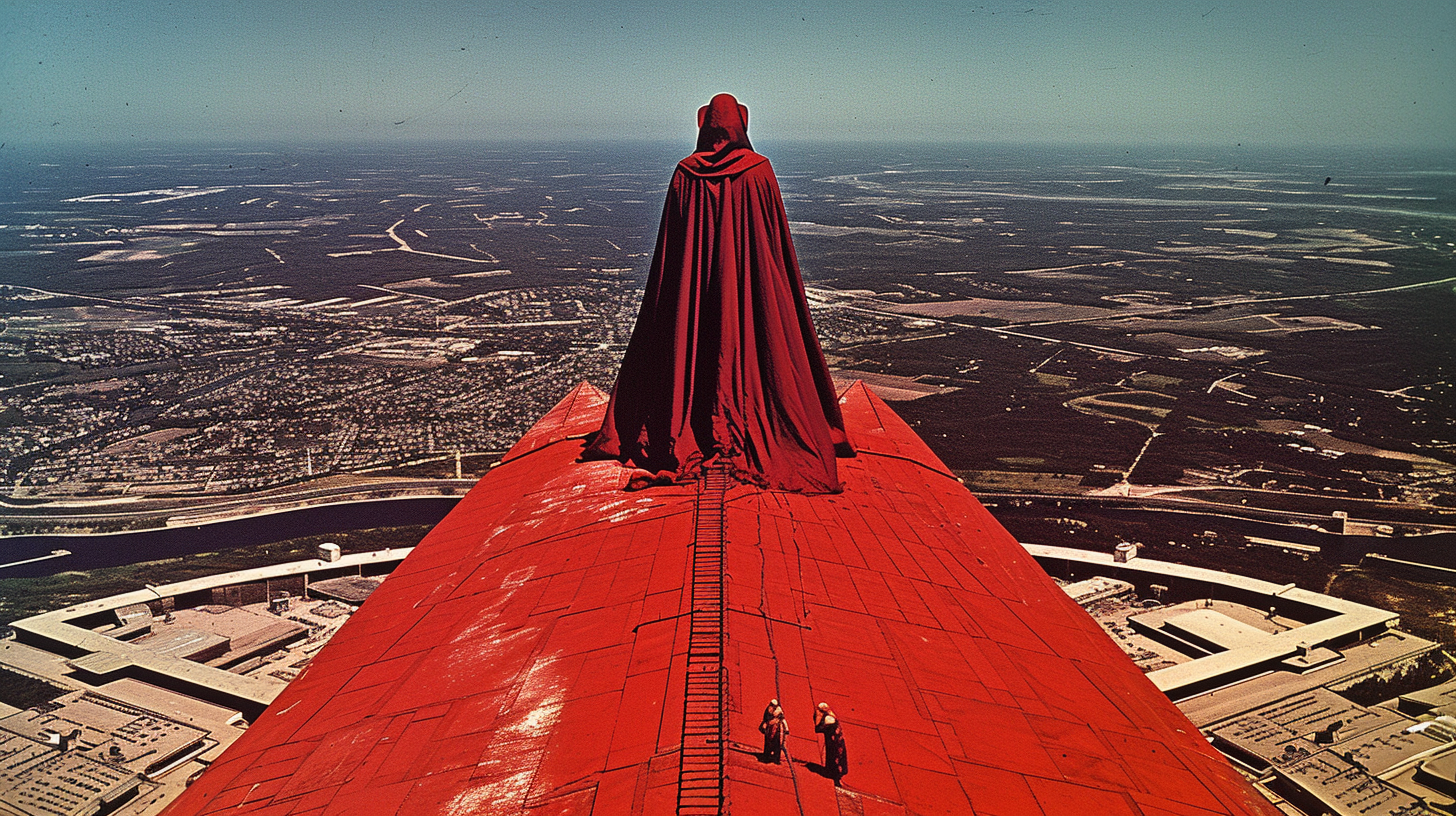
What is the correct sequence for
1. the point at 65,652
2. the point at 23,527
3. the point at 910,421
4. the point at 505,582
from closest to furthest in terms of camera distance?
the point at 505,582 → the point at 65,652 → the point at 23,527 → the point at 910,421

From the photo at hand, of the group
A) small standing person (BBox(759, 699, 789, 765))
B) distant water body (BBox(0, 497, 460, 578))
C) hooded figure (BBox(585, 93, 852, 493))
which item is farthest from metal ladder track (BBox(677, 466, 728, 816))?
distant water body (BBox(0, 497, 460, 578))

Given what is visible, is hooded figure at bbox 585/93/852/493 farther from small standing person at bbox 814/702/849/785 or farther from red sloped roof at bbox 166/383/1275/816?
small standing person at bbox 814/702/849/785

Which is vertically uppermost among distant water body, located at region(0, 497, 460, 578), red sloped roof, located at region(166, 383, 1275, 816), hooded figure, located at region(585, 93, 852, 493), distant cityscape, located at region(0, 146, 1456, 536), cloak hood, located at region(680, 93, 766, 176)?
cloak hood, located at region(680, 93, 766, 176)

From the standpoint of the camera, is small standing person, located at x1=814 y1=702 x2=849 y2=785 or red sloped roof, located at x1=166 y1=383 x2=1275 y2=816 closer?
small standing person, located at x1=814 y1=702 x2=849 y2=785

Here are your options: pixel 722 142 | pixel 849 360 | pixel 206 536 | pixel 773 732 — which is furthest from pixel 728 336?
pixel 849 360

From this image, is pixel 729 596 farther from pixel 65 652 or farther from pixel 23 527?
pixel 23 527

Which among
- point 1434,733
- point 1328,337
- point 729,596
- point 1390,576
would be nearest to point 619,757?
point 729,596

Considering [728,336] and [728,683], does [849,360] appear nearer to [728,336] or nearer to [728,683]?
[728,336]
